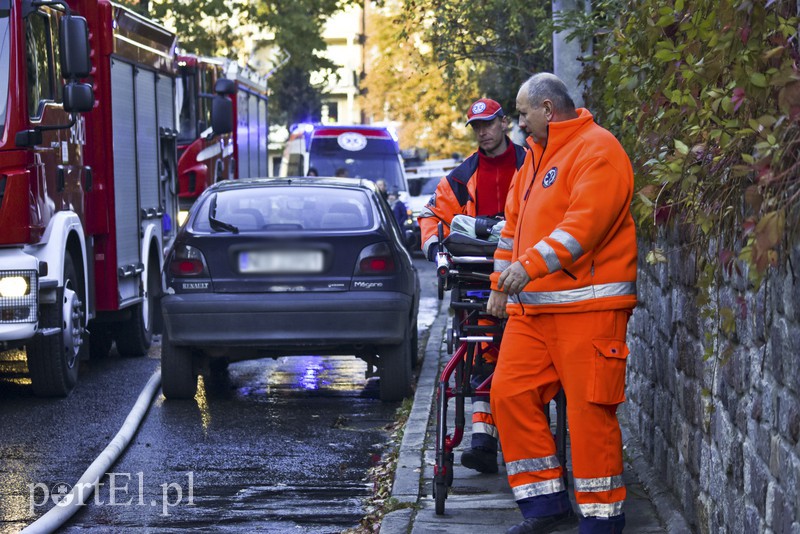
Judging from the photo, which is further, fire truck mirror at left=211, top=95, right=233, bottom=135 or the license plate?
fire truck mirror at left=211, top=95, right=233, bottom=135

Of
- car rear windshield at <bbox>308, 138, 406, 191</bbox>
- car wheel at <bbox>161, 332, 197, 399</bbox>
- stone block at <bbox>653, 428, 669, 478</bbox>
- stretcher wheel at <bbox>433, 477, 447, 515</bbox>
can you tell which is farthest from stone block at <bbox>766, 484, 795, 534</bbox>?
car rear windshield at <bbox>308, 138, 406, 191</bbox>

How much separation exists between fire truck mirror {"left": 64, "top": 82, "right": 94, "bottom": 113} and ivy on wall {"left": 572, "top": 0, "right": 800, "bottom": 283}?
Result: 181 inches

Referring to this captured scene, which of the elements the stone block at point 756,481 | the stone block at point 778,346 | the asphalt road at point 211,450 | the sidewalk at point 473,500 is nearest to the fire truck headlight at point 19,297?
the asphalt road at point 211,450

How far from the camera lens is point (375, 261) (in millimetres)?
9141

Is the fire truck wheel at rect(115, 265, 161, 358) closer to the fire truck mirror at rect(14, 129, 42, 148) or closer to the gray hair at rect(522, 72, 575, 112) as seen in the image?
the fire truck mirror at rect(14, 129, 42, 148)

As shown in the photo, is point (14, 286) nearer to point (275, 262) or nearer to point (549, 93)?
point (275, 262)

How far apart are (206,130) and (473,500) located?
13.9 m

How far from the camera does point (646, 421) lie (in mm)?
6746

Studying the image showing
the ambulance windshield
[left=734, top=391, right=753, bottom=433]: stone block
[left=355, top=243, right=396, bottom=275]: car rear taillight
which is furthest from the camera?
[left=355, top=243, right=396, bottom=275]: car rear taillight

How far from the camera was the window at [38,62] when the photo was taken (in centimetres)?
927

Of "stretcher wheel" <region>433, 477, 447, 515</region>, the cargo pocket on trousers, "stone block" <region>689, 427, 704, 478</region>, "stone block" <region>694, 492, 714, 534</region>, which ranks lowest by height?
"stretcher wheel" <region>433, 477, 447, 515</region>

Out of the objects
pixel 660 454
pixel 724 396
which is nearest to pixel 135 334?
pixel 660 454

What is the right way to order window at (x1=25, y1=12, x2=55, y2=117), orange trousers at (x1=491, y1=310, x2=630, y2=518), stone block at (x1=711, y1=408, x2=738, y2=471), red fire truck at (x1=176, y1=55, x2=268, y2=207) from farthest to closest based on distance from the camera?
red fire truck at (x1=176, y1=55, x2=268, y2=207) → window at (x1=25, y1=12, x2=55, y2=117) → orange trousers at (x1=491, y1=310, x2=630, y2=518) → stone block at (x1=711, y1=408, x2=738, y2=471)

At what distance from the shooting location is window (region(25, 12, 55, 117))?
9.27 m
